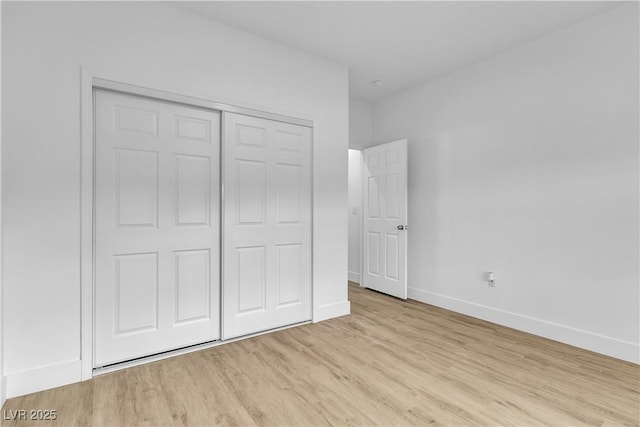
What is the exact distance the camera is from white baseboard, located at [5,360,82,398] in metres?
2.03

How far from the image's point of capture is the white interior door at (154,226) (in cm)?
238

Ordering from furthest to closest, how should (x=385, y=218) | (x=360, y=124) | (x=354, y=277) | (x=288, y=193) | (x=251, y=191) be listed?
(x=354, y=277) → (x=360, y=124) → (x=385, y=218) → (x=288, y=193) → (x=251, y=191)

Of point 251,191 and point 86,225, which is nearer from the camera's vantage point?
point 86,225

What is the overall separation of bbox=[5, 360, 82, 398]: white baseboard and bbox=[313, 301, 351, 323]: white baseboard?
1.98m

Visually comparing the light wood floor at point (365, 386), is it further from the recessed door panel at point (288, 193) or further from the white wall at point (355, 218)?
the white wall at point (355, 218)

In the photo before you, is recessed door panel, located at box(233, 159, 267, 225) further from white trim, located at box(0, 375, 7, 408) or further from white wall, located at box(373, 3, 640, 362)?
white wall, located at box(373, 3, 640, 362)

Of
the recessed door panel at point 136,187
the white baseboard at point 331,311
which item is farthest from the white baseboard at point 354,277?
the recessed door panel at point 136,187

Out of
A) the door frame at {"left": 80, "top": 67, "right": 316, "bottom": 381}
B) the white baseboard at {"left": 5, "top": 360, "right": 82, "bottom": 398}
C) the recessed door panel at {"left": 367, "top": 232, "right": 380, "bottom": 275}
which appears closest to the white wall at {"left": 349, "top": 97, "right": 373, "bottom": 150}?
the recessed door panel at {"left": 367, "top": 232, "right": 380, "bottom": 275}

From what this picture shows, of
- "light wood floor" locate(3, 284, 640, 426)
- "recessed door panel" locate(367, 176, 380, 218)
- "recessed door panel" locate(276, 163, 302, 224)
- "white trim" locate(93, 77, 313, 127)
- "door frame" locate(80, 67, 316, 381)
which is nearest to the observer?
"light wood floor" locate(3, 284, 640, 426)

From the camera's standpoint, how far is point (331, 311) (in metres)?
3.53

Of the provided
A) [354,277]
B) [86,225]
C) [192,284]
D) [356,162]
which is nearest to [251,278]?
[192,284]

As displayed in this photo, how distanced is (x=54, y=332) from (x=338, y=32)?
10.5ft

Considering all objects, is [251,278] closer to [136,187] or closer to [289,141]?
[136,187]

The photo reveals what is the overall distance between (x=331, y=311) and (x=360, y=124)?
2749 mm
